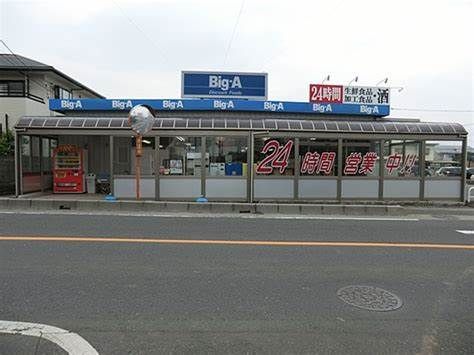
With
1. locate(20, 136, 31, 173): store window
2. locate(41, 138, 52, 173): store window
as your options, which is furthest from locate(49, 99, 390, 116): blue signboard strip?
locate(20, 136, 31, 173): store window

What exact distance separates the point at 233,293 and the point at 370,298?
1.69 meters

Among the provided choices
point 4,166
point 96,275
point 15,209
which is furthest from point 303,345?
point 4,166

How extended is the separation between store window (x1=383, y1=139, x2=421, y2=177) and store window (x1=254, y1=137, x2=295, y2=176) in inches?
137

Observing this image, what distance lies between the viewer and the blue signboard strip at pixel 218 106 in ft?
55.1

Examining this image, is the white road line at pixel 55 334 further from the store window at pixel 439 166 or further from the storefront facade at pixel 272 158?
the store window at pixel 439 166

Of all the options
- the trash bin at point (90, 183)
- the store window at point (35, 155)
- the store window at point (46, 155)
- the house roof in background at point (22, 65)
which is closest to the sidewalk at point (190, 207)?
the store window at point (35, 155)

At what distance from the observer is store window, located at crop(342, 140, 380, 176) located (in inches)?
570

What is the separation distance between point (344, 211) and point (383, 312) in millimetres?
8273

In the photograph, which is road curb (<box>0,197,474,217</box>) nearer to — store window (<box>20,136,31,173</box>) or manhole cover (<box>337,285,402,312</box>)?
store window (<box>20,136,31,173</box>)

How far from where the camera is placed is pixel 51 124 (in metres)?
14.1

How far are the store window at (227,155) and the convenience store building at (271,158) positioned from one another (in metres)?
0.04

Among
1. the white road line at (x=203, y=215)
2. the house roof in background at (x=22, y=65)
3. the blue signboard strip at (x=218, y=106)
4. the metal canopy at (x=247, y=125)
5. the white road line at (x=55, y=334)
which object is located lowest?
the white road line at (x=55, y=334)

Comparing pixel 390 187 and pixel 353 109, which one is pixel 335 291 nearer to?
pixel 390 187

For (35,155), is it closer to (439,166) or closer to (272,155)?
(272,155)
